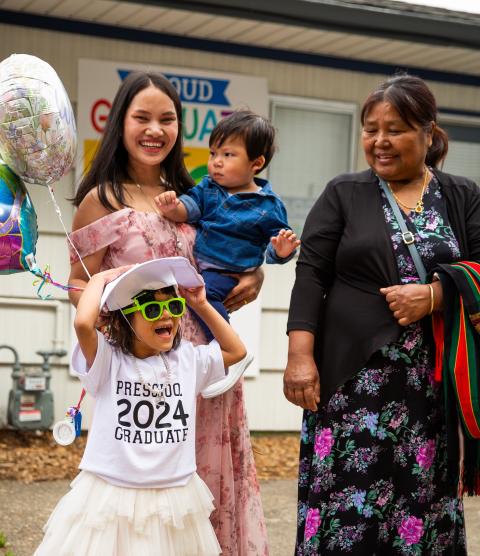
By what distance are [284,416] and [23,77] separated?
5.33 metres

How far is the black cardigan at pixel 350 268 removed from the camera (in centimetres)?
333

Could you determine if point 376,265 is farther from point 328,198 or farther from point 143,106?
point 143,106

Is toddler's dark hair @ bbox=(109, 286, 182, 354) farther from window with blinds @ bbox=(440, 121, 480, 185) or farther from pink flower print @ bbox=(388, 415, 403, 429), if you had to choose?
window with blinds @ bbox=(440, 121, 480, 185)

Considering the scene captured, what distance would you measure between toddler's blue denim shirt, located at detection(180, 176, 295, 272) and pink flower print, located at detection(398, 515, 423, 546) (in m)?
1.00

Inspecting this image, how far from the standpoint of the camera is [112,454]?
308 cm

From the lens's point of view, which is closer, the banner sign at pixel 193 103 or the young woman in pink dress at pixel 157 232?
the young woman in pink dress at pixel 157 232

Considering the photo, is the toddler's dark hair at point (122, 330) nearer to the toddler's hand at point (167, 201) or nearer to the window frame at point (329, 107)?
the toddler's hand at point (167, 201)

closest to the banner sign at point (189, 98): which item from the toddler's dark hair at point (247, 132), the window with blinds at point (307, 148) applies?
the window with blinds at point (307, 148)

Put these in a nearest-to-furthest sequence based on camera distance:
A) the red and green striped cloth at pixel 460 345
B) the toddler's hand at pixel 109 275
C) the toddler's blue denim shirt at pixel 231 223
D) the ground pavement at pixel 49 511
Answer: the toddler's hand at pixel 109 275 → the red and green striped cloth at pixel 460 345 → the toddler's blue denim shirt at pixel 231 223 → the ground pavement at pixel 49 511

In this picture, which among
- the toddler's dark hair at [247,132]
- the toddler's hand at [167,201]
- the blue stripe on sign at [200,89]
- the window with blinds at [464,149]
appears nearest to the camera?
the toddler's hand at [167,201]

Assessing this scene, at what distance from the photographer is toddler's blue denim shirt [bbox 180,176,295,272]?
352cm

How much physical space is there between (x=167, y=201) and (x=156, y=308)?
43 cm

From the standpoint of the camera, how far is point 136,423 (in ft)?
10.2

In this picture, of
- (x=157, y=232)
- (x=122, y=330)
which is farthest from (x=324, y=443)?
(x=157, y=232)
